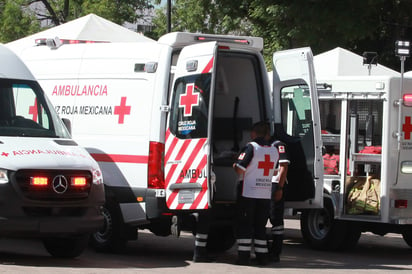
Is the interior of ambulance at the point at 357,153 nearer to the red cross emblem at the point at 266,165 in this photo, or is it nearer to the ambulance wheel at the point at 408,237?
the ambulance wheel at the point at 408,237

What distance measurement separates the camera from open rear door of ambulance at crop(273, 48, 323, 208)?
1175cm

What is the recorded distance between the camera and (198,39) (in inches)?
454

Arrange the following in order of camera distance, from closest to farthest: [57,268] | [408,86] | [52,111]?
[57,268] → [52,111] → [408,86]

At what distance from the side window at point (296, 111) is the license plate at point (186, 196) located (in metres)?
1.97

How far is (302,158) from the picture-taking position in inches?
477

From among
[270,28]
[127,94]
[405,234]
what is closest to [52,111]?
[127,94]

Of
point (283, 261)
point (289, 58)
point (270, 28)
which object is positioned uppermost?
point (270, 28)

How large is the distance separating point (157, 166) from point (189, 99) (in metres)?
0.89

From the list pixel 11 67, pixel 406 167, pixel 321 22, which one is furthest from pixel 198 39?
pixel 321 22

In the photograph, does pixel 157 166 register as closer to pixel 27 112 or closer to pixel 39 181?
pixel 27 112

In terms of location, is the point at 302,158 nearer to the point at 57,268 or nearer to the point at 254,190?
the point at 254,190

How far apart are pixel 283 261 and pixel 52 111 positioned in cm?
351

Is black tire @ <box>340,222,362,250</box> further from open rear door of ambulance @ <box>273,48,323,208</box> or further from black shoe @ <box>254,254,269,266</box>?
black shoe @ <box>254,254,269,266</box>

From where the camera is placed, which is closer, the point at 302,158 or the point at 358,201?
the point at 302,158
